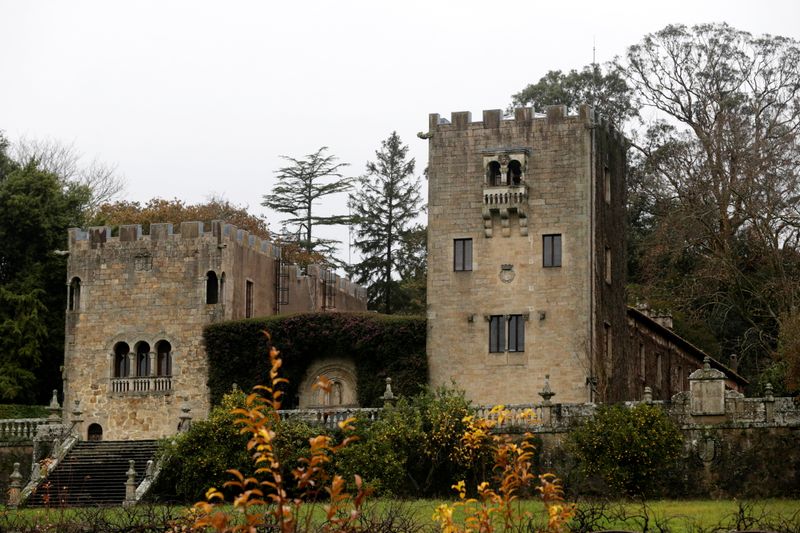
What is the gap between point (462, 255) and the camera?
47750 mm

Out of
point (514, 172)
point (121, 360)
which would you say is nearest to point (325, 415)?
point (514, 172)

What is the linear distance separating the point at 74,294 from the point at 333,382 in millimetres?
9783

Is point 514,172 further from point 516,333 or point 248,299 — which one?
point 248,299

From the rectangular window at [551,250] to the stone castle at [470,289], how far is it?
0.04 m

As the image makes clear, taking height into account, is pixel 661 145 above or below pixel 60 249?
above

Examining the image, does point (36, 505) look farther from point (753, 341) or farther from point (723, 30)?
point (723, 30)

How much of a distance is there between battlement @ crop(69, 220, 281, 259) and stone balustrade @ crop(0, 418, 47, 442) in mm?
7288

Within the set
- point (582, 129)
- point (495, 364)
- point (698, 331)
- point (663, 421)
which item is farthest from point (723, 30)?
point (663, 421)

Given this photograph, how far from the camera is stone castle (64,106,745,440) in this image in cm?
4647

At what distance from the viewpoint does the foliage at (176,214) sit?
67062 millimetres

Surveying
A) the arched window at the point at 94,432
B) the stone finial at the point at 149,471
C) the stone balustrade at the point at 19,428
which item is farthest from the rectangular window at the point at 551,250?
the stone balustrade at the point at 19,428

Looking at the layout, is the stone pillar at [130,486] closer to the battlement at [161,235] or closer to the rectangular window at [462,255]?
the battlement at [161,235]

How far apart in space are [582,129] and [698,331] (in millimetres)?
18306

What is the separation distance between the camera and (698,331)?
6306cm
